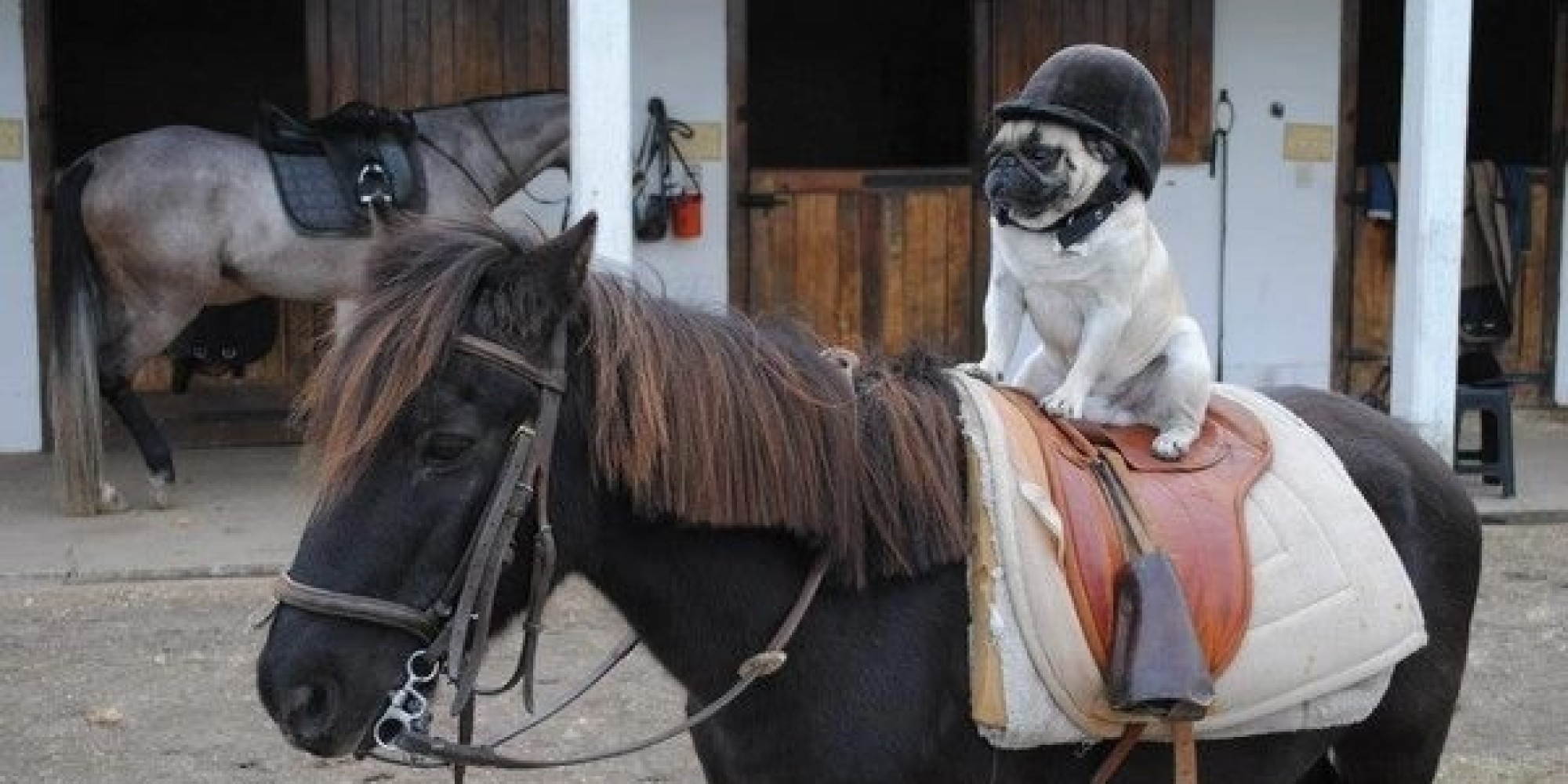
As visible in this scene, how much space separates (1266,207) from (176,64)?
7360mm

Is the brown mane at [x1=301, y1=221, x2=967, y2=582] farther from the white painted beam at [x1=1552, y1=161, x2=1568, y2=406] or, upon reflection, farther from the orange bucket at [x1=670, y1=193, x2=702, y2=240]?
the white painted beam at [x1=1552, y1=161, x2=1568, y2=406]

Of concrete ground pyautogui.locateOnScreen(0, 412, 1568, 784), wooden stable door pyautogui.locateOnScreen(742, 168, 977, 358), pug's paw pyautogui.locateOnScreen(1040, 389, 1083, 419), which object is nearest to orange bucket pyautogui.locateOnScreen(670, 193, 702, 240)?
wooden stable door pyautogui.locateOnScreen(742, 168, 977, 358)

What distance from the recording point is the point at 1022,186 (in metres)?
2.73

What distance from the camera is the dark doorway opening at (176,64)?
1215 centimetres

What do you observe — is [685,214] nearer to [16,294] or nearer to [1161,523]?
[16,294]

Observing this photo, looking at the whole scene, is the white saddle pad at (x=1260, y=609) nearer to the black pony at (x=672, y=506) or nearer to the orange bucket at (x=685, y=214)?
the black pony at (x=672, y=506)

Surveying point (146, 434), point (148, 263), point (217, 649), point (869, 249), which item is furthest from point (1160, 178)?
point (217, 649)

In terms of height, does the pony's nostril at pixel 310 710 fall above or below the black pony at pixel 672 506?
below

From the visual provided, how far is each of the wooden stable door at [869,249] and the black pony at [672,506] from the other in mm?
6706

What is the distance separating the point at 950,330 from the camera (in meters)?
9.60

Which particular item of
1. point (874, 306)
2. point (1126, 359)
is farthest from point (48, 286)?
point (1126, 359)

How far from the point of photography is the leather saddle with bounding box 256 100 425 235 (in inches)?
304

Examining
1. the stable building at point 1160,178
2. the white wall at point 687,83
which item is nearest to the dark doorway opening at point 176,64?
the stable building at point 1160,178

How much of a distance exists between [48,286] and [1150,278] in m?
6.89
